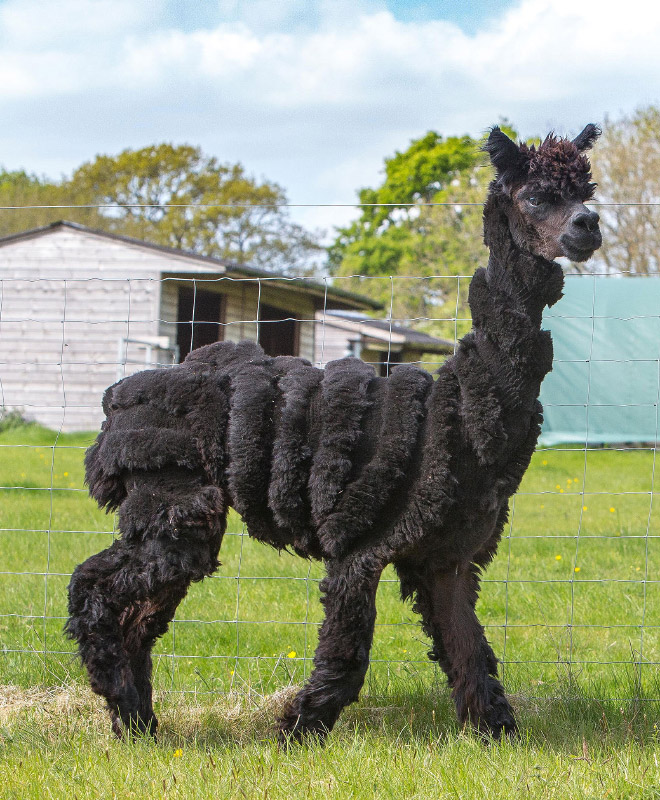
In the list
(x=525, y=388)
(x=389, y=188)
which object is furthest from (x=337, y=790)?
(x=389, y=188)

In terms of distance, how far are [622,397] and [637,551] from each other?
799 centimetres

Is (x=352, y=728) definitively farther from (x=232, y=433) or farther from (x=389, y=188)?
(x=389, y=188)

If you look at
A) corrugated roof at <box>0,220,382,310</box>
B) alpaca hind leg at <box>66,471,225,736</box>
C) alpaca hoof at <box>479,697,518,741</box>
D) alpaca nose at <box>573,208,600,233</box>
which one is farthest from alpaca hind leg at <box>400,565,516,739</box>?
corrugated roof at <box>0,220,382,310</box>

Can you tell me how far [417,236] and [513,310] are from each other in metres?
38.7

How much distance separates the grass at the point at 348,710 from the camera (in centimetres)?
314

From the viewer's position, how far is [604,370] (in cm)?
1552

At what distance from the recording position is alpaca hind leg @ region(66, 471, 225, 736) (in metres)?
3.65

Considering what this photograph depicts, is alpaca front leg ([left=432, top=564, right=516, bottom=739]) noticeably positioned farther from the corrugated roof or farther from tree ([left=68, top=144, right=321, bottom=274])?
tree ([left=68, top=144, right=321, bottom=274])

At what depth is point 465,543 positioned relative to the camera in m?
3.54

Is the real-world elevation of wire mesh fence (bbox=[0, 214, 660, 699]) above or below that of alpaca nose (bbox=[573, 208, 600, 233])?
below

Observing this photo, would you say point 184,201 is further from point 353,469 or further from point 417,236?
point 353,469

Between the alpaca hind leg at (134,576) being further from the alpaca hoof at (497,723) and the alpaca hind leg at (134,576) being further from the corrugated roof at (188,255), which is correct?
the corrugated roof at (188,255)

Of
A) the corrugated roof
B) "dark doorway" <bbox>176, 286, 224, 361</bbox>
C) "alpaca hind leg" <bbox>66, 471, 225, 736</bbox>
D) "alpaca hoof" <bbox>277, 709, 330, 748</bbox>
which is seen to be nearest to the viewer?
"alpaca hoof" <bbox>277, 709, 330, 748</bbox>

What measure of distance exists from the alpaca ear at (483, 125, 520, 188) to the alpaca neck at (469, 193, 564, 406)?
0.33 feet
